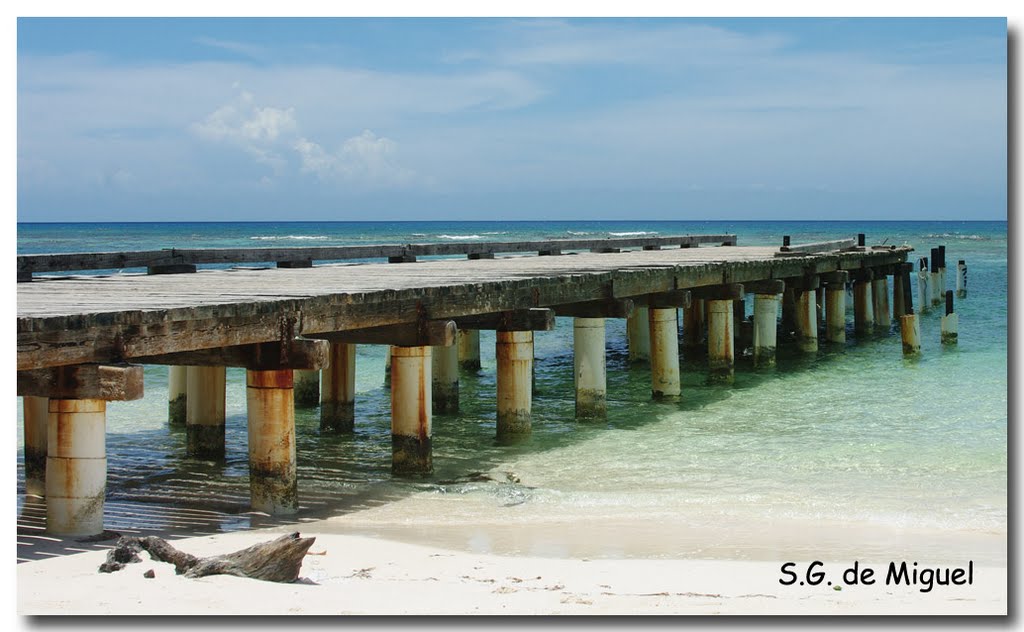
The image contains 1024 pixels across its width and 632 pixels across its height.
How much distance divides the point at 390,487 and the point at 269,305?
2.57 metres

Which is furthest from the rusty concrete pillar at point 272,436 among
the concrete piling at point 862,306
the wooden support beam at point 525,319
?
the concrete piling at point 862,306

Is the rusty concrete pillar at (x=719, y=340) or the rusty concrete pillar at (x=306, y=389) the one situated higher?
the rusty concrete pillar at (x=719, y=340)

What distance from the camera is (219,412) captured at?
1309 cm

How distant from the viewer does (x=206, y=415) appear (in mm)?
13016

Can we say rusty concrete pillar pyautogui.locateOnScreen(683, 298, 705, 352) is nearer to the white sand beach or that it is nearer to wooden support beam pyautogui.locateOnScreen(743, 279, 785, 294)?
wooden support beam pyautogui.locateOnScreen(743, 279, 785, 294)

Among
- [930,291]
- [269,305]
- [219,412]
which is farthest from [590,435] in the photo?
[930,291]

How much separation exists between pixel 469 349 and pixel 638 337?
3.32 metres

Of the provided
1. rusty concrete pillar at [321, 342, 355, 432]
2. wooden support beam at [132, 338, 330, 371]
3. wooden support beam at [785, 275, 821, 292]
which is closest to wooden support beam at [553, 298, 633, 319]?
rusty concrete pillar at [321, 342, 355, 432]

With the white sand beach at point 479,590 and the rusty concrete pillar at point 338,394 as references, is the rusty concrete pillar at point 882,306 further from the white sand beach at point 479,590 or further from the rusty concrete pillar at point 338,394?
the white sand beach at point 479,590

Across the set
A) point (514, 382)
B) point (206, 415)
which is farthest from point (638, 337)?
point (206, 415)

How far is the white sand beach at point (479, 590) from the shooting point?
6.32 meters

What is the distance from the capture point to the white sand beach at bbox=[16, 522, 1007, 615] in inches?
249

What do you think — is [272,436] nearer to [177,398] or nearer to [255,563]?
[255,563]

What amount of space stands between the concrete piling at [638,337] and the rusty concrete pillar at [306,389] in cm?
748
